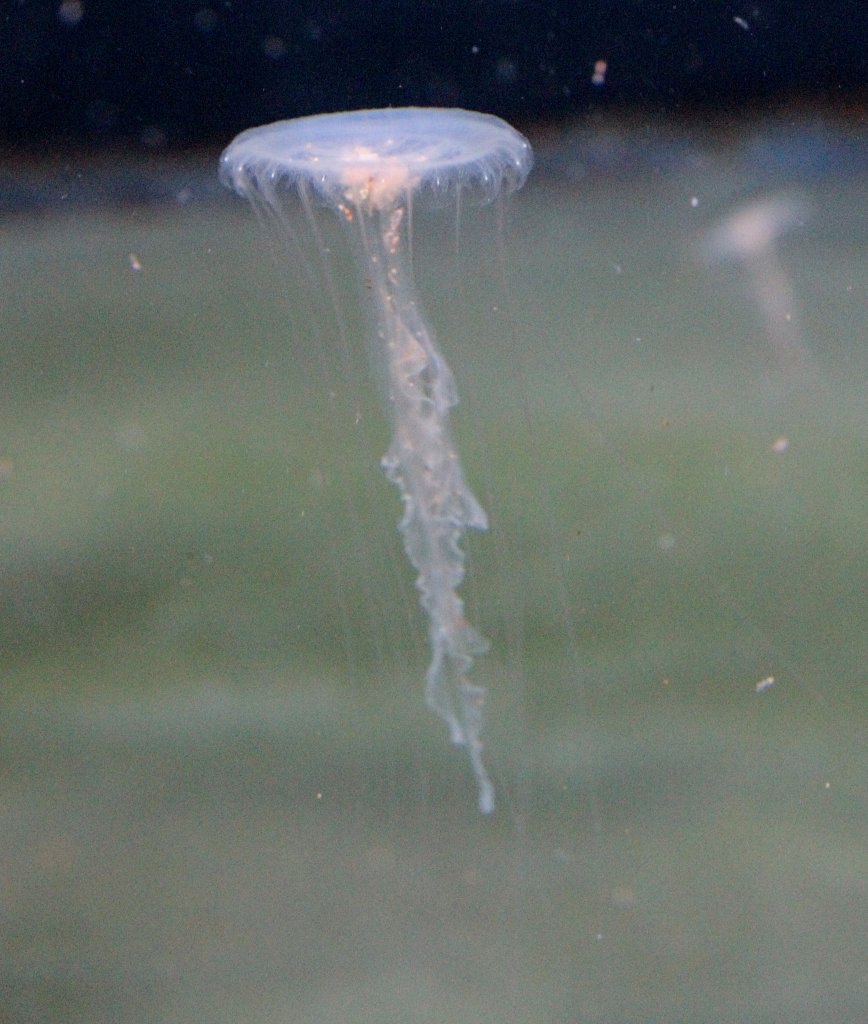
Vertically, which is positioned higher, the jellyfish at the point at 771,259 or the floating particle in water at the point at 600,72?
the floating particle in water at the point at 600,72

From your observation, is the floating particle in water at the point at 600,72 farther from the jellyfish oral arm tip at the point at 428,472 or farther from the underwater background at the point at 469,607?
the jellyfish oral arm tip at the point at 428,472

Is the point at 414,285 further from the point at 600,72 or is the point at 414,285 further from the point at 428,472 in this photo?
the point at 600,72

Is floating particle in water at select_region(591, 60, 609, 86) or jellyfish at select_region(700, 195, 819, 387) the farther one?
jellyfish at select_region(700, 195, 819, 387)

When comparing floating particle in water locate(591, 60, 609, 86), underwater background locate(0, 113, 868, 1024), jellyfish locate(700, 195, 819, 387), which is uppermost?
floating particle in water locate(591, 60, 609, 86)

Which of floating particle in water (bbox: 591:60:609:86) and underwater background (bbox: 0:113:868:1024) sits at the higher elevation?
floating particle in water (bbox: 591:60:609:86)

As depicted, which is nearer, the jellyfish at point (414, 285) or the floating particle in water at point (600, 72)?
the floating particle in water at point (600, 72)

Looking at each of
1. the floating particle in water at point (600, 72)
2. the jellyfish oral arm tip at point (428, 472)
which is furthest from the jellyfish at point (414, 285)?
the floating particle in water at point (600, 72)

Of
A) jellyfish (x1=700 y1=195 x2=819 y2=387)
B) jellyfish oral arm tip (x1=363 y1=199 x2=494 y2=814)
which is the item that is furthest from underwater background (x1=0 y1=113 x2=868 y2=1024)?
jellyfish oral arm tip (x1=363 y1=199 x2=494 y2=814)

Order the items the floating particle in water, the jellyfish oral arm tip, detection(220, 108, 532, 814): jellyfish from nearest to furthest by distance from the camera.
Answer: the floating particle in water
detection(220, 108, 532, 814): jellyfish
the jellyfish oral arm tip

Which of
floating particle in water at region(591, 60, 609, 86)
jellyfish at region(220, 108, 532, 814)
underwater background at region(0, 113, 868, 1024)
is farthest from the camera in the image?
jellyfish at region(220, 108, 532, 814)

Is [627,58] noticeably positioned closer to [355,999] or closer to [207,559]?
[207,559]

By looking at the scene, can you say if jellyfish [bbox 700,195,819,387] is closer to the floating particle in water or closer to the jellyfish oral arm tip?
the floating particle in water
